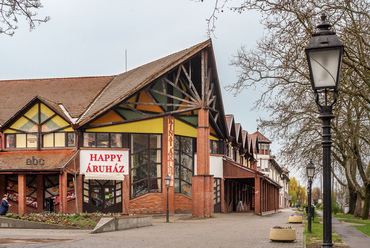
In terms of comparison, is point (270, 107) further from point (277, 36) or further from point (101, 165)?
point (101, 165)

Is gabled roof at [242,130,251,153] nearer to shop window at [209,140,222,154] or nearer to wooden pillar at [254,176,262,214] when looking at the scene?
shop window at [209,140,222,154]

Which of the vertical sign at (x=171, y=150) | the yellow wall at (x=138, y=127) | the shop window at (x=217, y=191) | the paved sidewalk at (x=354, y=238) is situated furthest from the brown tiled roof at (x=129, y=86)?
the paved sidewalk at (x=354, y=238)

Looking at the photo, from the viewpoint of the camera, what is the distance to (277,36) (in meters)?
18.5

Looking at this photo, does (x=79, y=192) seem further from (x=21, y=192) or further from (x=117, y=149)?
(x=117, y=149)

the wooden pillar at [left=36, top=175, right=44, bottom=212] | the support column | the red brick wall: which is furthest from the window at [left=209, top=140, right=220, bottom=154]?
the wooden pillar at [left=36, top=175, right=44, bottom=212]

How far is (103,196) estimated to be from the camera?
3722 cm

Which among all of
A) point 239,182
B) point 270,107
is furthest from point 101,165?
point 239,182

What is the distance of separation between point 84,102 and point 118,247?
2546cm

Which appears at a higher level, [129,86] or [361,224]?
[129,86]

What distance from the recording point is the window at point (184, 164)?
3944 centimetres

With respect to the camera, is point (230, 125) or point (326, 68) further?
point (230, 125)

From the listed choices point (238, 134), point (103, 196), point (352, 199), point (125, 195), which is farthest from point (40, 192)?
point (352, 199)

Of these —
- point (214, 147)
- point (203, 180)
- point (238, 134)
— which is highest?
point (238, 134)

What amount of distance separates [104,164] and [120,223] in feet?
41.8
